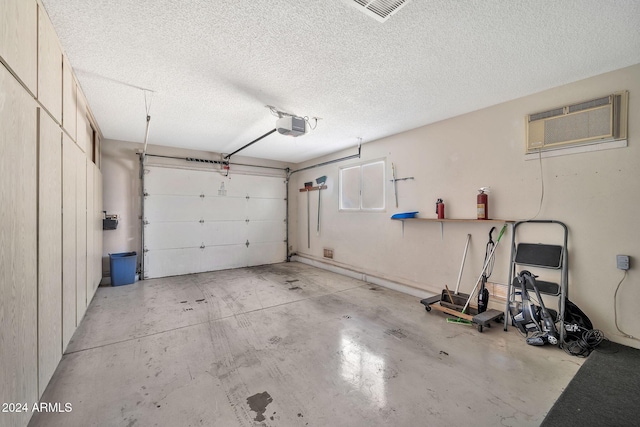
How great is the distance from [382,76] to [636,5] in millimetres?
1641

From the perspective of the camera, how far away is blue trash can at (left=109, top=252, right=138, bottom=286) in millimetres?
4391

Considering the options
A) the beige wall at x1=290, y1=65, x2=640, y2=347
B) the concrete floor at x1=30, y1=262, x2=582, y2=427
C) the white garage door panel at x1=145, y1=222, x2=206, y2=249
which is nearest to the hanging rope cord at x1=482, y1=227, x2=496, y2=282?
the beige wall at x1=290, y1=65, x2=640, y2=347

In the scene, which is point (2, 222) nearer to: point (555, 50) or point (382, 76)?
point (382, 76)

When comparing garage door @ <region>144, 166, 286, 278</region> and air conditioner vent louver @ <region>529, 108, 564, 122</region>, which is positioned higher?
air conditioner vent louver @ <region>529, 108, 564, 122</region>

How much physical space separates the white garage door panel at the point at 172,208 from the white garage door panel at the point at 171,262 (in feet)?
2.17

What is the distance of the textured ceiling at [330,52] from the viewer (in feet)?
5.55

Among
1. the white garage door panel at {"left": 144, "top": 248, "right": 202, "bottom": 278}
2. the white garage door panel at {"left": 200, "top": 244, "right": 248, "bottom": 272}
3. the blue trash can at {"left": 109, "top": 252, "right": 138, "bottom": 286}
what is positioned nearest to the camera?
the blue trash can at {"left": 109, "top": 252, "right": 138, "bottom": 286}

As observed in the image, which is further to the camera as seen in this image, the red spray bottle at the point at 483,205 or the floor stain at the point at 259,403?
the red spray bottle at the point at 483,205

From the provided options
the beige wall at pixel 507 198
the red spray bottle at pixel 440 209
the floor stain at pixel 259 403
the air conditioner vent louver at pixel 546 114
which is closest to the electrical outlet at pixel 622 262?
the beige wall at pixel 507 198

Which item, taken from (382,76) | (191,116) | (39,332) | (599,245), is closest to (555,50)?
(382,76)

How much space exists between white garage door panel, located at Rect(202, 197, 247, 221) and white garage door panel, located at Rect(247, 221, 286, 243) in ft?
1.15

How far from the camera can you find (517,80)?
8.36 feet

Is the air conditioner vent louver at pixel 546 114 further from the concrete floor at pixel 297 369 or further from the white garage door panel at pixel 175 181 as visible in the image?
the white garage door panel at pixel 175 181

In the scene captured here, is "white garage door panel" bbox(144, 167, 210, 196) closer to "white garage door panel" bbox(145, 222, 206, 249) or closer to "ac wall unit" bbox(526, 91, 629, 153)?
"white garage door panel" bbox(145, 222, 206, 249)
